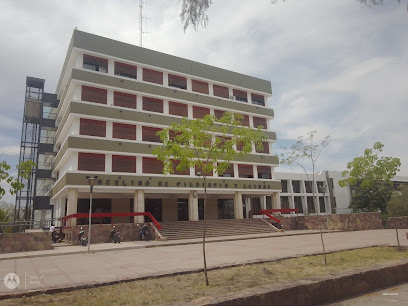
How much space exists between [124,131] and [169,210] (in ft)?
34.3

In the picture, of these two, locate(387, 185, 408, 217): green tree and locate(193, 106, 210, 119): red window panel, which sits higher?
locate(193, 106, 210, 119): red window panel

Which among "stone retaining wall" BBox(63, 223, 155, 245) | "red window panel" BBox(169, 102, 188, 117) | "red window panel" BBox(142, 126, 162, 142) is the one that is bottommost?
"stone retaining wall" BBox(63, 223, 155, 245)

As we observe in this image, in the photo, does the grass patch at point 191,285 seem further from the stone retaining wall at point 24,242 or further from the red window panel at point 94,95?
the red window panel at point 94,95

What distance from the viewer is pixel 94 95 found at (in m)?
27.1

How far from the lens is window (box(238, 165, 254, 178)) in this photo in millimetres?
33750

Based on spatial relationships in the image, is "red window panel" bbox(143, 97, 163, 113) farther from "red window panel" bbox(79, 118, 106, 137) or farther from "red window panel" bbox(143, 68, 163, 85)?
"red window panel" bbox(79, 118, 106, 137)

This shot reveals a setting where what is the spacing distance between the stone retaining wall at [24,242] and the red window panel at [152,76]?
17.3 m

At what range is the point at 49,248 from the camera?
1864 centimetres

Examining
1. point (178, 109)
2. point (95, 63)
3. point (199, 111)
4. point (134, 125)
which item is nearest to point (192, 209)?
point (134, 125)

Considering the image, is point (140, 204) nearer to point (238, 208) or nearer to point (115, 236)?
point (115, 236)

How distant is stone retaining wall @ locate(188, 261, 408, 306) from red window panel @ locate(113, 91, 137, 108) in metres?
25.5

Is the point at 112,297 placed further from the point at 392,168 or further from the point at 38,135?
the point at 38,135

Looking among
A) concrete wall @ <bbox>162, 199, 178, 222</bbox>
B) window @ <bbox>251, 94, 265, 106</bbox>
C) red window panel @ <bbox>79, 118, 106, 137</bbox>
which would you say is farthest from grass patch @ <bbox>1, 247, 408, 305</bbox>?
window @ <bbox>251, 94, 265, 106</bbox>

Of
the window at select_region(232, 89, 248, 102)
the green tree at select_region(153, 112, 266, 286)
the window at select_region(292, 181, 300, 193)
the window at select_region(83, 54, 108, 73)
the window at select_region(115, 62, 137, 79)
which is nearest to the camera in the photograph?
the green tree at select_region(153, 112, 266, 286)
